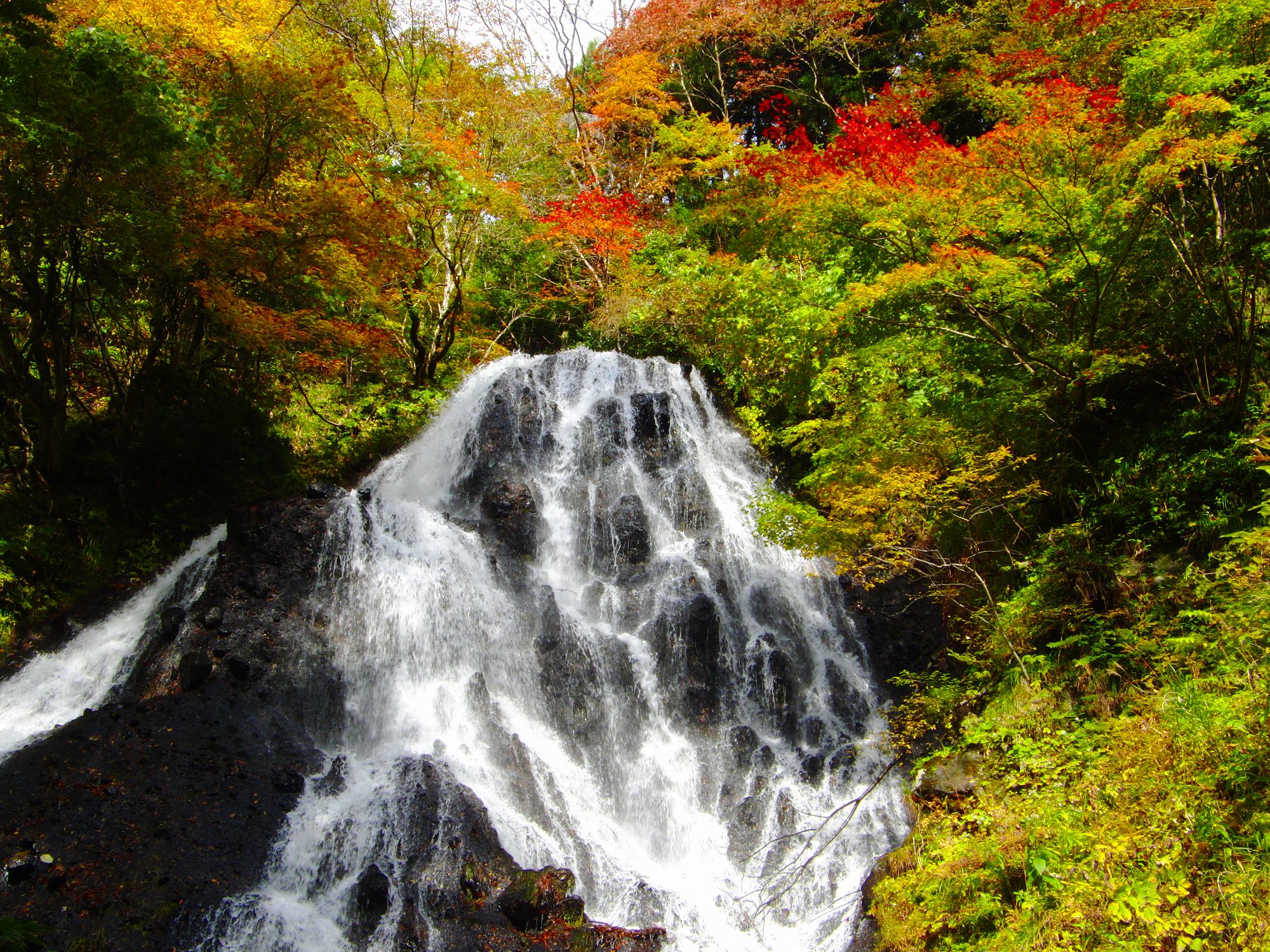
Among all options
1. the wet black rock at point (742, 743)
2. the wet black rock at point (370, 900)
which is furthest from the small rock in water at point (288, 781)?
the wet black rock at point (742, 743)

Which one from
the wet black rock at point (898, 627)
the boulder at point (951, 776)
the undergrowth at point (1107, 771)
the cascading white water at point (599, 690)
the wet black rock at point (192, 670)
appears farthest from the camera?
the wet black rock at point (898, 627)

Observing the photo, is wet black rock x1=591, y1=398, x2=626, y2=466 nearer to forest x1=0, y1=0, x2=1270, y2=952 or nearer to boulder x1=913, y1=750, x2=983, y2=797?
forest x1=0, y1=0, x2=1270, y2=952

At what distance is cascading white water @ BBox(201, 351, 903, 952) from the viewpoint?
6535mm

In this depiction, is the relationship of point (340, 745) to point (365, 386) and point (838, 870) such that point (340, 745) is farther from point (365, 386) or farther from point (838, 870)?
point (365, 386)

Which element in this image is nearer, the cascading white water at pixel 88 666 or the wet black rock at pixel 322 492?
the cascading white water at pixel 88 666

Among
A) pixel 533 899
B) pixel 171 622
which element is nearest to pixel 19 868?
pixel 171 622

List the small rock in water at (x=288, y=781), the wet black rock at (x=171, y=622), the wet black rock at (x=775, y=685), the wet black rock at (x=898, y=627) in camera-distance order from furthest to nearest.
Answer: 1. the wet black rock at (x=898, y=627)
2. the wet black rock at (x=775, y=685)
3. the wet black rock at (x=171, y=622)
4. the small rock in water at (x=288, y=781)

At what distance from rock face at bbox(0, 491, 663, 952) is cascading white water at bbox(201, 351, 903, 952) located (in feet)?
0.71

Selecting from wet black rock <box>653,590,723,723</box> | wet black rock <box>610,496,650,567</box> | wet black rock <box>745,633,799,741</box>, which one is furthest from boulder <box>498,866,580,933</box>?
wet black rock <box>610,496,650,567</box>

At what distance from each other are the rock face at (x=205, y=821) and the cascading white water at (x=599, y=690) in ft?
0.71

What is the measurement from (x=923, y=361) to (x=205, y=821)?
8801mm

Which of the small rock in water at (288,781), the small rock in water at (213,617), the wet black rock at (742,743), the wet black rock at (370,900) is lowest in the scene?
the wet black rock at (742,743)

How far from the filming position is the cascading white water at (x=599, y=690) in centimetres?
654

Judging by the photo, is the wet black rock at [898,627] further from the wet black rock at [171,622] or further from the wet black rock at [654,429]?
the wet black rock at [171,622]
